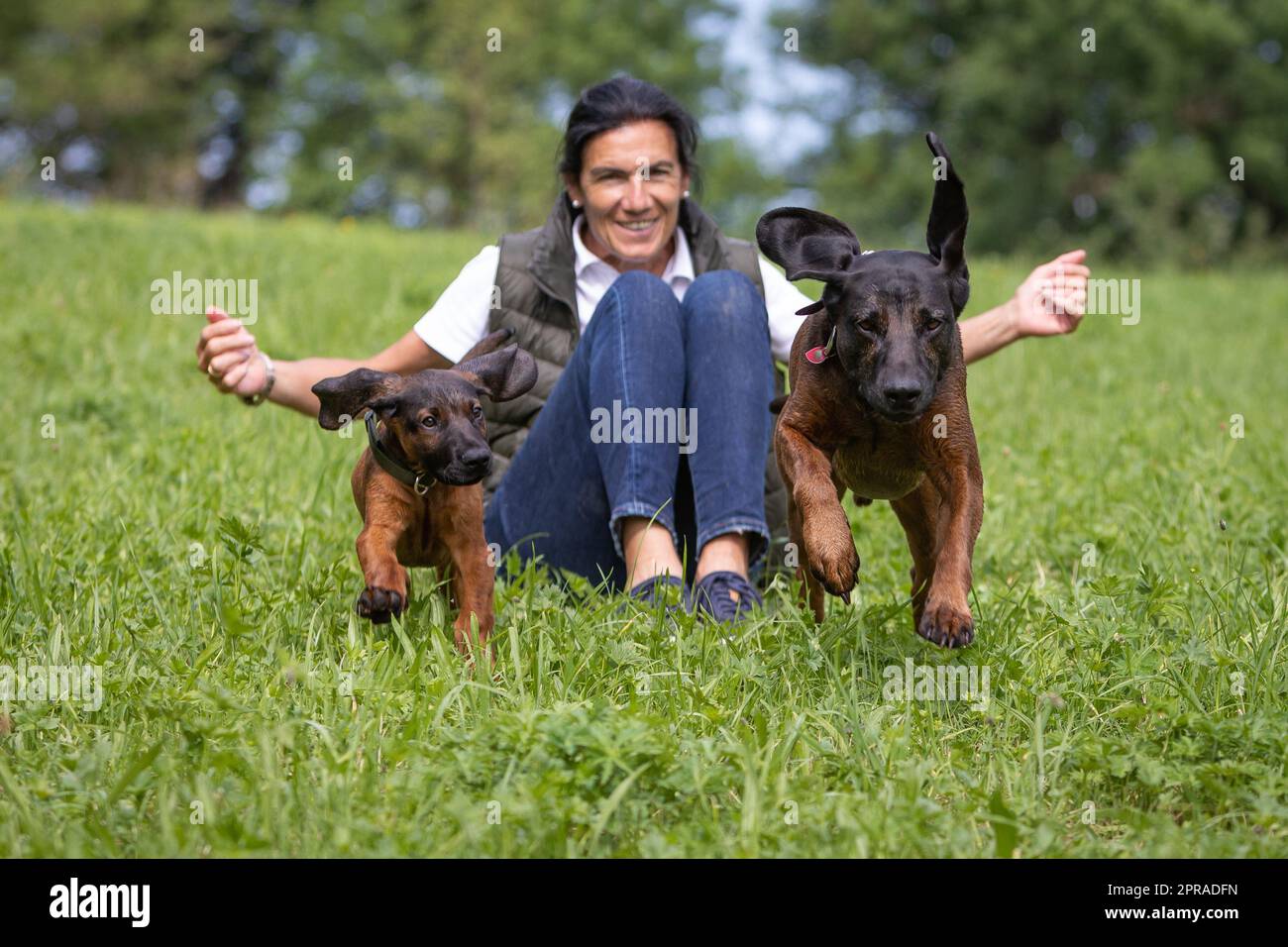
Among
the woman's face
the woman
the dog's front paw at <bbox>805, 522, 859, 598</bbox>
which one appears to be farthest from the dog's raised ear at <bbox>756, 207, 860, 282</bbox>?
the woman's face

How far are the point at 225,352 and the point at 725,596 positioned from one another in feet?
Answer: 5.81

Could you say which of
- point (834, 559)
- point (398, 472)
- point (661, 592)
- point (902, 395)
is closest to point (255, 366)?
point (398, 472)

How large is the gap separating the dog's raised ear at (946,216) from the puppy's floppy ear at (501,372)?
116 centimetres

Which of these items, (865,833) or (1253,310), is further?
(1253,310)

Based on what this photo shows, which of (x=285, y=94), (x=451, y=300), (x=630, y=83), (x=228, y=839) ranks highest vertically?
(x=285, y=94)

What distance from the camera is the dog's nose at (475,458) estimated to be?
3348 mm

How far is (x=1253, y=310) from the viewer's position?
1258cm

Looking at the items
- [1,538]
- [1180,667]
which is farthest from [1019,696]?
[1,538]

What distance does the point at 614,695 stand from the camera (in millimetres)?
3553

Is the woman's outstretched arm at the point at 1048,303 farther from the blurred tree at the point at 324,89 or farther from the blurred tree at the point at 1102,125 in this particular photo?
the blurred tree at the point at 324,89

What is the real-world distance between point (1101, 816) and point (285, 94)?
37.5 m

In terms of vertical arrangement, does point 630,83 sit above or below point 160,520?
above

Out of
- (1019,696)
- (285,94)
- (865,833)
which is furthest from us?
(285,94)
